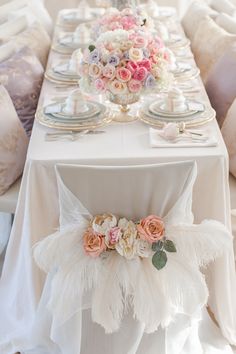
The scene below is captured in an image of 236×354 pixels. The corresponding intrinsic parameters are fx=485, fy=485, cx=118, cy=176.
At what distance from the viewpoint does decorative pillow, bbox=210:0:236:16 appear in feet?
10.9

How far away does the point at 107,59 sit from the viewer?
173 centimetres

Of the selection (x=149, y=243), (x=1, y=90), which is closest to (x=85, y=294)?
(x=149, y=243)

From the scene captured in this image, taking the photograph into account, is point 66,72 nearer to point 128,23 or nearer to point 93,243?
point 128,23

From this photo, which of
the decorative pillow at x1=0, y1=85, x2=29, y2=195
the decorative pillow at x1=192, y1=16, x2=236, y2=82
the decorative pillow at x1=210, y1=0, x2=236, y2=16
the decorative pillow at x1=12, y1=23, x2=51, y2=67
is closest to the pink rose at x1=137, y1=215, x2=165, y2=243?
the decorative pillow at x1=0, y1=85, x2=29, y2=195

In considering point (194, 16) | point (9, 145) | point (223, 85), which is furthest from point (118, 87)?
point (194, 16)

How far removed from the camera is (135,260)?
150 cm

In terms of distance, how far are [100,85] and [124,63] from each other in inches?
4.6

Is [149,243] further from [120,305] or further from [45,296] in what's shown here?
[45,296]

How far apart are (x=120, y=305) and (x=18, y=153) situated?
79 centimetres

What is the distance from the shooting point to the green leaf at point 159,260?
1.47m

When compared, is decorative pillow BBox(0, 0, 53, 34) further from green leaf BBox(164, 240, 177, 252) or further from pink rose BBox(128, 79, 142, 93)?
green leaf BBox(164, 240, 177, 252)

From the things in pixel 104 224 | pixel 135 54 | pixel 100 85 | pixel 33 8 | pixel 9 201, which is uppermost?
pixel 135 54

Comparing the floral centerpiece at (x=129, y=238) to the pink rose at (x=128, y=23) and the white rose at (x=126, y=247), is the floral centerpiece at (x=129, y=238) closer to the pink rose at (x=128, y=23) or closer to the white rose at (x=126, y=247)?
the white rose at (x=126, y=247)

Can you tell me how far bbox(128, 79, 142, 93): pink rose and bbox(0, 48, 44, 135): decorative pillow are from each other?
2.37 feet
